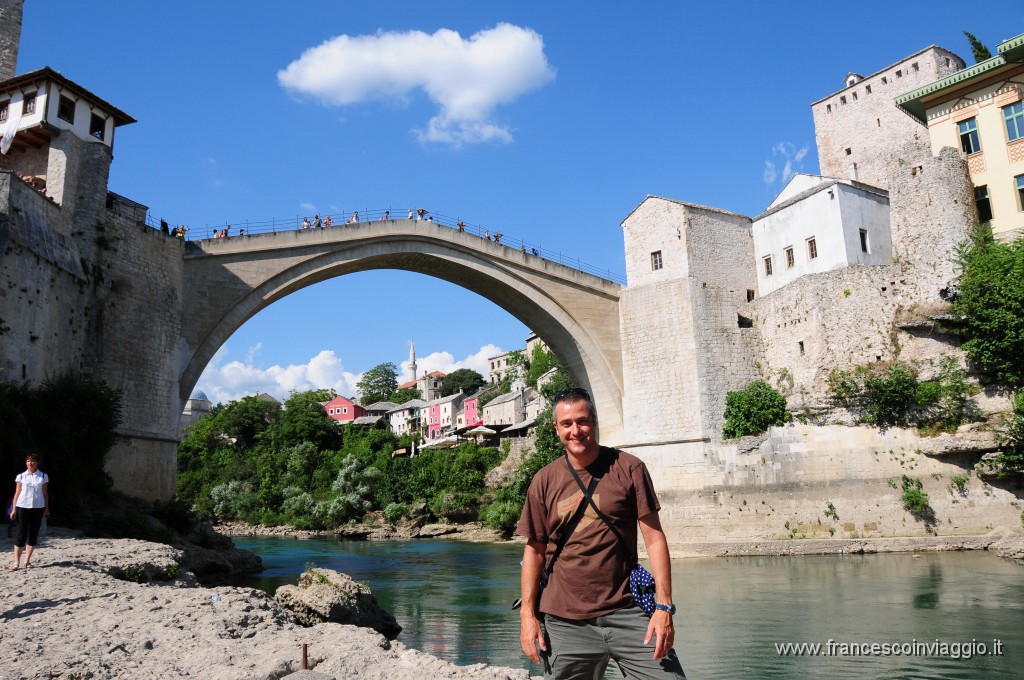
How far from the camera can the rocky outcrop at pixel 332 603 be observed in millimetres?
7992

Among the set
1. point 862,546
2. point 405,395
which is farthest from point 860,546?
point 405,395

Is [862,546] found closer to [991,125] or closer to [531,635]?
[991,125]

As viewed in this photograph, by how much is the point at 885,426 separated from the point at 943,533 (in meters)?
2.55

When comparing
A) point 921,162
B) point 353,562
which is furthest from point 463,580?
point 921,162

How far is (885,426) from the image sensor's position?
56.8ft

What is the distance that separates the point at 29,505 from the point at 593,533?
642cm

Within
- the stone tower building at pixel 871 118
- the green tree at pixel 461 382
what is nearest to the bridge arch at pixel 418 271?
the stone tower building at pixel 871 118

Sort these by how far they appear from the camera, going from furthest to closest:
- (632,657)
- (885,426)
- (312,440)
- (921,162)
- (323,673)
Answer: (312,440) < (921,162) < (885,426) < (323,673) < (632,657)

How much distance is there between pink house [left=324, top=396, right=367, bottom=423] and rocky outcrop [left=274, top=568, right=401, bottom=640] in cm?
5625

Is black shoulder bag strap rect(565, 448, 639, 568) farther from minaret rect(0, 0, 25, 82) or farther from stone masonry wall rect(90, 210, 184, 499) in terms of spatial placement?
minaret rect(0, 0, 25, 82)

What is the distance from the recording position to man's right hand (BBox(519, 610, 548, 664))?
8.99ft

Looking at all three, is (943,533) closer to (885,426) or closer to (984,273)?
(885,426)

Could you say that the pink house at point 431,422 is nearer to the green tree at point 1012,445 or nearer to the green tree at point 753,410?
the green tree at point 753,410

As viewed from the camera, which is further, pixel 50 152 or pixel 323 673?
pixel 50 152
